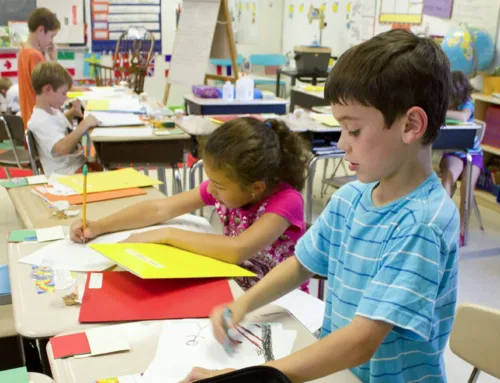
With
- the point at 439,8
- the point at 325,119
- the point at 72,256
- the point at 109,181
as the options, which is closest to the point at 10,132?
the point at 109,181

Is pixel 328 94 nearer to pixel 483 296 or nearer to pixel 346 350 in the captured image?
pixel 346 350

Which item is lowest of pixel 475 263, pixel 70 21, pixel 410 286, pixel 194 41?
pixel 475 263

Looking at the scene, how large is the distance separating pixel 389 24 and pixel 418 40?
17.9ft

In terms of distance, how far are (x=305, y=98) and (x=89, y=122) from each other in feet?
6.87

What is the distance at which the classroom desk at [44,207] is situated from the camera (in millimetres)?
1690

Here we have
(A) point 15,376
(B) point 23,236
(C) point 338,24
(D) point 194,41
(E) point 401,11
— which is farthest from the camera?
(C) point 338,24

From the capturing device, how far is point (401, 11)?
5.75m

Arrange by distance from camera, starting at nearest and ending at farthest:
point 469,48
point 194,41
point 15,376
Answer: point 15,376
point 469,48
point 194,41

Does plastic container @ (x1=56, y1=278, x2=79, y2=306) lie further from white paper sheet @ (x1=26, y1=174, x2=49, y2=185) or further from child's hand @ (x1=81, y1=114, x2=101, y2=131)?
child's hand @ (x1=81, y1=114, x2=101, y2=131)

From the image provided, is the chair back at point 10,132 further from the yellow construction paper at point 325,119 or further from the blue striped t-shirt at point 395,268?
the blue striped t-shirt at point 395,268

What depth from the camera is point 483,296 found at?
2957 mm

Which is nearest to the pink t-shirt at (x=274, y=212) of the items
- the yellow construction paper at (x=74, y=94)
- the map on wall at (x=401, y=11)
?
the yellow construction paper at (x=74, y=94)

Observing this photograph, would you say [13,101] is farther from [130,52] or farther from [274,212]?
[274,212]

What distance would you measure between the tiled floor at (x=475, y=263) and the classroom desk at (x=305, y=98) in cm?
78
